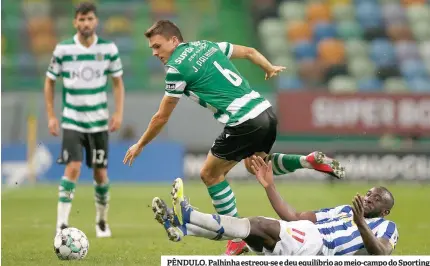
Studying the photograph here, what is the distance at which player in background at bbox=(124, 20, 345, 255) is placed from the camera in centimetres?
755

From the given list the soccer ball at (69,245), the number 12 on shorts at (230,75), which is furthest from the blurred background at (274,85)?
the number 12 on shorts at (230,75)

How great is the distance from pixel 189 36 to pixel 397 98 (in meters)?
4.71

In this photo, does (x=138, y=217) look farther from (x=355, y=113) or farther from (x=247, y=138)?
(x=355, y=113)

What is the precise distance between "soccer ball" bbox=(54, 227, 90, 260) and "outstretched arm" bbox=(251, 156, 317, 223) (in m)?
1.68

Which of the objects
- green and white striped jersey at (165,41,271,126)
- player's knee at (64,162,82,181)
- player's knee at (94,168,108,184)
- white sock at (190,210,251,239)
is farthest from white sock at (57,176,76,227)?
white sock at (190,210,251,239)

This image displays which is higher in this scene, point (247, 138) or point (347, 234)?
point (247, 138)

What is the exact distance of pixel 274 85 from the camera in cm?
2075

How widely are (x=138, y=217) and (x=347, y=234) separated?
6.08 metres

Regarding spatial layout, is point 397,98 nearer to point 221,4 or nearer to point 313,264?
point 221,4

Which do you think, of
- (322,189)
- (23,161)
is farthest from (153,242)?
(23,161)

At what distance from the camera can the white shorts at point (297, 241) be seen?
6.98 meters

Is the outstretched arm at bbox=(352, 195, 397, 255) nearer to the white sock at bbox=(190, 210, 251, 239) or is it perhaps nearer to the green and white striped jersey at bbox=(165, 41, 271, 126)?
the white sock at bbox=(190, 210, 251, 239)

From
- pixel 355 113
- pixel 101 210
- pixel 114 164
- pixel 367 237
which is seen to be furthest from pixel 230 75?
pixel 355 113

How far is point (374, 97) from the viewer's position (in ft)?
66.0
